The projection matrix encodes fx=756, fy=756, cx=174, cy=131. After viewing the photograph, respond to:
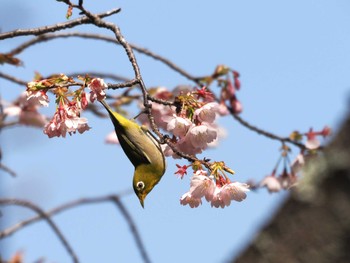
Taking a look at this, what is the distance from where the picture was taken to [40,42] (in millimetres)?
5266

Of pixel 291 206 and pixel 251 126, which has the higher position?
pixel 251 126

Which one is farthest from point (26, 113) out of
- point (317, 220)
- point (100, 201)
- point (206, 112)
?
point (317, 220)

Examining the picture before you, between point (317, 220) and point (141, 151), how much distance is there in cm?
197

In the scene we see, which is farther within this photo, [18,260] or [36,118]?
[36,118]

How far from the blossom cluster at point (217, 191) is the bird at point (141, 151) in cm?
19

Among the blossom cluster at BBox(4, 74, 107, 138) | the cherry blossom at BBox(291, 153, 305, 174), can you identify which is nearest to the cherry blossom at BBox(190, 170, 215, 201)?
the blossom cluster at BBox(4, 74, 107, 138)

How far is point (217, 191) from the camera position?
10.6 feet

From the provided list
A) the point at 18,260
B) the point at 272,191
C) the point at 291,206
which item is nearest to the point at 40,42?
the point at 18,260

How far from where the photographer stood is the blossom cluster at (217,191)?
124 inches

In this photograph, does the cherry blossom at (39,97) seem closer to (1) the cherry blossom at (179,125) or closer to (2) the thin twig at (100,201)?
(1) the cherry blossom at (179,125)

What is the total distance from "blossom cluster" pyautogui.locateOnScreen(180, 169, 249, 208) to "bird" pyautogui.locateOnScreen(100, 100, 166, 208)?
0.19 m

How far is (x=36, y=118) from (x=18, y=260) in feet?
5.34

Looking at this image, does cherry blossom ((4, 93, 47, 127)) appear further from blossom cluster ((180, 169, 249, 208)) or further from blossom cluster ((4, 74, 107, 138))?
blossom cluster ((180, 169, 249, 208))

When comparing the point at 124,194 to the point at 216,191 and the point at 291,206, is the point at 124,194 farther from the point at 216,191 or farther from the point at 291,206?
the point at 291,206
